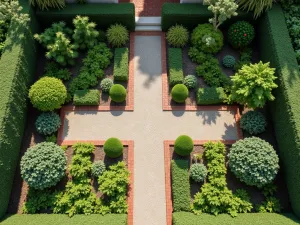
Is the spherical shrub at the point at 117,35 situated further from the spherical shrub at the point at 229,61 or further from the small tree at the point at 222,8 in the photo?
the spherical shrub at the point at 229,61

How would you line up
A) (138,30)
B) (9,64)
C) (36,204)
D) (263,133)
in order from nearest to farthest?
(36,204)
(9,64)
(263,133)
(138,30)

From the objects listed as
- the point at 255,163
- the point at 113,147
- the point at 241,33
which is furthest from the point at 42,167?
the point at 241,33

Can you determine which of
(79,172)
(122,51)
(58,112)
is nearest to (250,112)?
(122,51)

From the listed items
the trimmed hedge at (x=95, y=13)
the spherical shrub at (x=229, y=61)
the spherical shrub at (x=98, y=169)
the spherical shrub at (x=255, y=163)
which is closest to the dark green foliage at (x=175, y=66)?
the spherical shrub at (x=229, y=61)

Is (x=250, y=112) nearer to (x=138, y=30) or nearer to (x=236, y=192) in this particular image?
(x=236, y=192)

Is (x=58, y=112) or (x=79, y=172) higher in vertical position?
(x=58, y=112)

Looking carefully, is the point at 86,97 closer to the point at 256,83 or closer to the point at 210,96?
the point at 210,96

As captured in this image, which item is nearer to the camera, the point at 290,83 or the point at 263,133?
the point at 290,83
